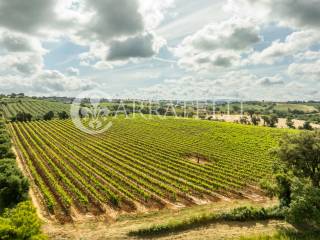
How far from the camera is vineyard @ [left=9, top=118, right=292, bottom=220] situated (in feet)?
111

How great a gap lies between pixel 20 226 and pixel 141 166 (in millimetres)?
33331

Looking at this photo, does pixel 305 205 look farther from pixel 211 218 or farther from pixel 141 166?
pixel 141 166

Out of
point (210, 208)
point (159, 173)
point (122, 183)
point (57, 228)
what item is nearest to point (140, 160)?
point (159, 173)

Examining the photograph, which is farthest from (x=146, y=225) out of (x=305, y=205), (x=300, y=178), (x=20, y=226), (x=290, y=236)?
(x=300, y=178)

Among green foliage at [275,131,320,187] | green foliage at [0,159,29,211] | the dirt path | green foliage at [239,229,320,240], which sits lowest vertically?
the dirt path

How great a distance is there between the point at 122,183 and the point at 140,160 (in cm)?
1489

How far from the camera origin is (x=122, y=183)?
39.3 meters

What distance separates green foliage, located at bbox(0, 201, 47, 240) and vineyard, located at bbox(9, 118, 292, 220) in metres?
12.7

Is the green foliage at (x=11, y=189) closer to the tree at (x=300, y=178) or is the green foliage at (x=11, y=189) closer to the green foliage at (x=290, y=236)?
the green foliage at (x=290, y=236)

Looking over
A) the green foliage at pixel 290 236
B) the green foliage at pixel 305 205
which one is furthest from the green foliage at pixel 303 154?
the green foliage at pixel 290 236

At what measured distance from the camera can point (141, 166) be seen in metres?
49.6

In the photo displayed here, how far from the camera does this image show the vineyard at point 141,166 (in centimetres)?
3394

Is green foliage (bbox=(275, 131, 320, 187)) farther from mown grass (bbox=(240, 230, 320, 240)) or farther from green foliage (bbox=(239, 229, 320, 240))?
mown grass (bbox=(240, 230, 320, 240))

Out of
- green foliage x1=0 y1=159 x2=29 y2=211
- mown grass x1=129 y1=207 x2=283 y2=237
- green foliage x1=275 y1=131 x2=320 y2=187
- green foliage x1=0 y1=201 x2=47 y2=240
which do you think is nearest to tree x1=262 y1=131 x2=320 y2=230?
green foliage x1=275 y1=131 x2=320 y2=187
